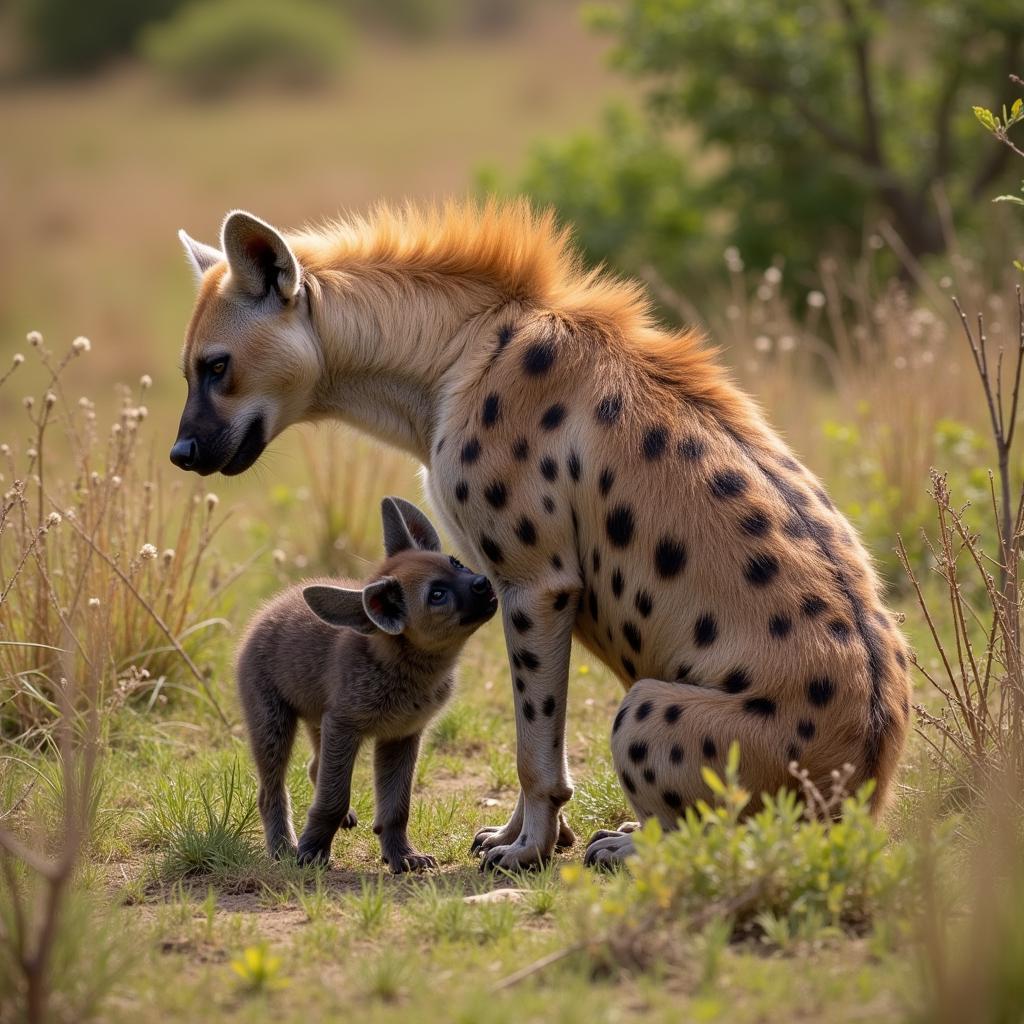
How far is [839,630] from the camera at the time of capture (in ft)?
17.6

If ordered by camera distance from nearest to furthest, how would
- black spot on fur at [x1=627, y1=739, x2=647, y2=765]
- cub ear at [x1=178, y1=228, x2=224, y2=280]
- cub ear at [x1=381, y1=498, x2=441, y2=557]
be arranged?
black spot on fur at [x1=627, y1=739, x2=647, y2=765]
cub ear at [x1=381, y1=498, x2=441, y2=557]
cub ear at [x1=178, y1=228, x2=224, y2=280]

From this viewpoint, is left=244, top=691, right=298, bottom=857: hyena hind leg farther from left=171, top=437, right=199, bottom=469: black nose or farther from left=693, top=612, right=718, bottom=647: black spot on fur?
left=693, top=612, right=718, bottom=647: black spot on fur

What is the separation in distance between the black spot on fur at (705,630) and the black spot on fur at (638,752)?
0.43m

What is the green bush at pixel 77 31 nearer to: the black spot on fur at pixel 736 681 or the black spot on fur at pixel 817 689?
the black spot on fur at pixel 736 681

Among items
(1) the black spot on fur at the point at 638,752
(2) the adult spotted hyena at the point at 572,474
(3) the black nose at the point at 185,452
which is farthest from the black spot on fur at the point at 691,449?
(3) the black nose at the point at 185,452

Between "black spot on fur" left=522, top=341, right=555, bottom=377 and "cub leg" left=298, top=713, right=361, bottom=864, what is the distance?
5.41ft

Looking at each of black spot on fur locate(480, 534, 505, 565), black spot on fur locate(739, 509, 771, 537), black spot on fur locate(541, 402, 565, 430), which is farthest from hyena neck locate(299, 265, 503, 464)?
black spot on fur locate(739, 509, 771, 537)

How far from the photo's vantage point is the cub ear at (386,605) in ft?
19.8

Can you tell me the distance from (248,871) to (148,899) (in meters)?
0.41

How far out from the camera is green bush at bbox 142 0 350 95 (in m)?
43.2

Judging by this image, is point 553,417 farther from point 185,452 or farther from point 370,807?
point 370,807

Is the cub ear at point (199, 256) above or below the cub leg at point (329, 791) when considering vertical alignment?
above

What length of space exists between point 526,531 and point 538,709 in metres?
0.74

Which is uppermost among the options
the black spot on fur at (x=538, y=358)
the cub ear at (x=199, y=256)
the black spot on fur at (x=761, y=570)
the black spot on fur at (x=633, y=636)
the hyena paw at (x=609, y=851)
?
the cub ear at (x=199, y=256)
